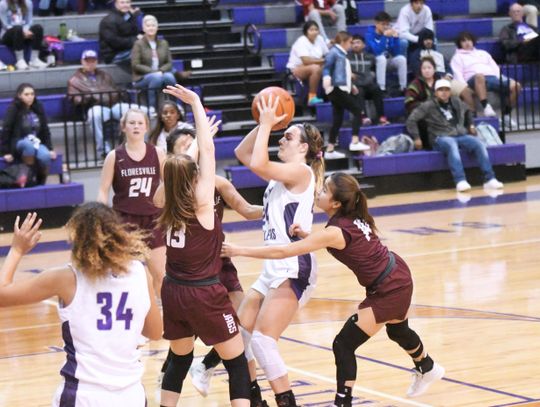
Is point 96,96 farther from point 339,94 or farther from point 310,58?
point 339,94

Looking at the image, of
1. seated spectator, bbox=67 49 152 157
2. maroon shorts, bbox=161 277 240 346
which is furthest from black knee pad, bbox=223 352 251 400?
seated spectator, bbox=67 49 152 157

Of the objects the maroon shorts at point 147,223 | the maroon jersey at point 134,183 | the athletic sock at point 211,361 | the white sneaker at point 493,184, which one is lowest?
the white sneaker at point 493,184

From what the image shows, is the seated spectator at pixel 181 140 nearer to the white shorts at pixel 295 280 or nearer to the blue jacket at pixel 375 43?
the white shorts at pixel 295 280

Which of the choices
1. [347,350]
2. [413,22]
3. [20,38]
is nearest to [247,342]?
[347,350]

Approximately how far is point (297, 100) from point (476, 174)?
2947mm

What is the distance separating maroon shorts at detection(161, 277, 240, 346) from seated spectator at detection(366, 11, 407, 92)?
1213 cm

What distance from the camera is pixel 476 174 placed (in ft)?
54.8

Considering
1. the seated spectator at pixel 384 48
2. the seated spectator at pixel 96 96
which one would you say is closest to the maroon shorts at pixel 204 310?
the seated spectator at pixel 96 96

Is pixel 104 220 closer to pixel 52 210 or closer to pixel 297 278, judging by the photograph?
pixel 297 278

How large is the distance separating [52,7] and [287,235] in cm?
1234

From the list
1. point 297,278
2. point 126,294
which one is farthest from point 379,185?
point 126,294

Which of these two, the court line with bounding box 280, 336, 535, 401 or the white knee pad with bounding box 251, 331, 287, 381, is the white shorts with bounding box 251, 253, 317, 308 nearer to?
the white knee pad with bounding box 251, 331, 287, 381

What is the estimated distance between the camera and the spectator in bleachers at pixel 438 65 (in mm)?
17281

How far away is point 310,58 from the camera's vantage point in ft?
54.6
